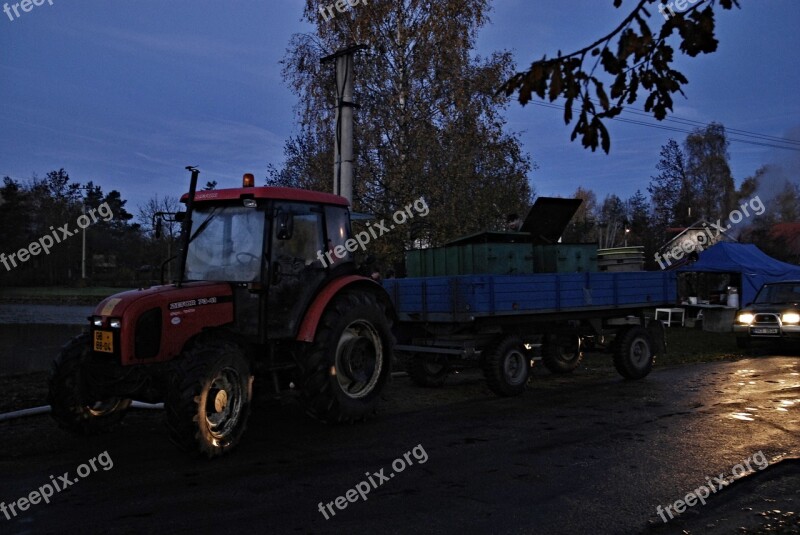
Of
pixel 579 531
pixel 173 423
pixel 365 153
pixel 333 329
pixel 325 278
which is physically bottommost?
pixel 579 531

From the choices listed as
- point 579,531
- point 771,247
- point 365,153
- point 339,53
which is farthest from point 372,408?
point 771,247

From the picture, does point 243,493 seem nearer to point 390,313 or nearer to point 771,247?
point 390,313

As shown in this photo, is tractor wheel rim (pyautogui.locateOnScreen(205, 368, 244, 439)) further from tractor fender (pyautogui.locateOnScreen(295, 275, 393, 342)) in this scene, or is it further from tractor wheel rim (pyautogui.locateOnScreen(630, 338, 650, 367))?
tractor wheel rim (pyautogui.locateOnScreen(630, 338, 650, 367))

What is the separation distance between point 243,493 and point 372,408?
2637 millimetres

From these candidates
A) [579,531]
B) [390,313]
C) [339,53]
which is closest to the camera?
[579,531]

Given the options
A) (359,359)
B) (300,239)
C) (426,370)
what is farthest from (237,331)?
(426,370)

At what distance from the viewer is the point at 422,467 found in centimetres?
546

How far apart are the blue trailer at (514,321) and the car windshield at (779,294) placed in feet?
21.5

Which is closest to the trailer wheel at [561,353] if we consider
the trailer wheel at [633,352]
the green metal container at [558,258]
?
the trailer wheel at [633,352]

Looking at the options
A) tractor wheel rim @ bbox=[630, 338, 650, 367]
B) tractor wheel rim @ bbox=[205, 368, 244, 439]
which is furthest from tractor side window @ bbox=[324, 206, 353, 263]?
tractor wheel rim @ bbox=[630, 338, 650, 367]

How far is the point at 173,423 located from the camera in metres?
5.30

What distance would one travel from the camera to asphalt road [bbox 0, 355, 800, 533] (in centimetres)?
425

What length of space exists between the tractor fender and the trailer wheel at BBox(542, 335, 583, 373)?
420cm

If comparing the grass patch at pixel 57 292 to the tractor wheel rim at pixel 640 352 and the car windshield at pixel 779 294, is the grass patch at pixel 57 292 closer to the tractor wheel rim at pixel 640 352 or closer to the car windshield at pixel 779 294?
the car windshield at pixel 779 294
